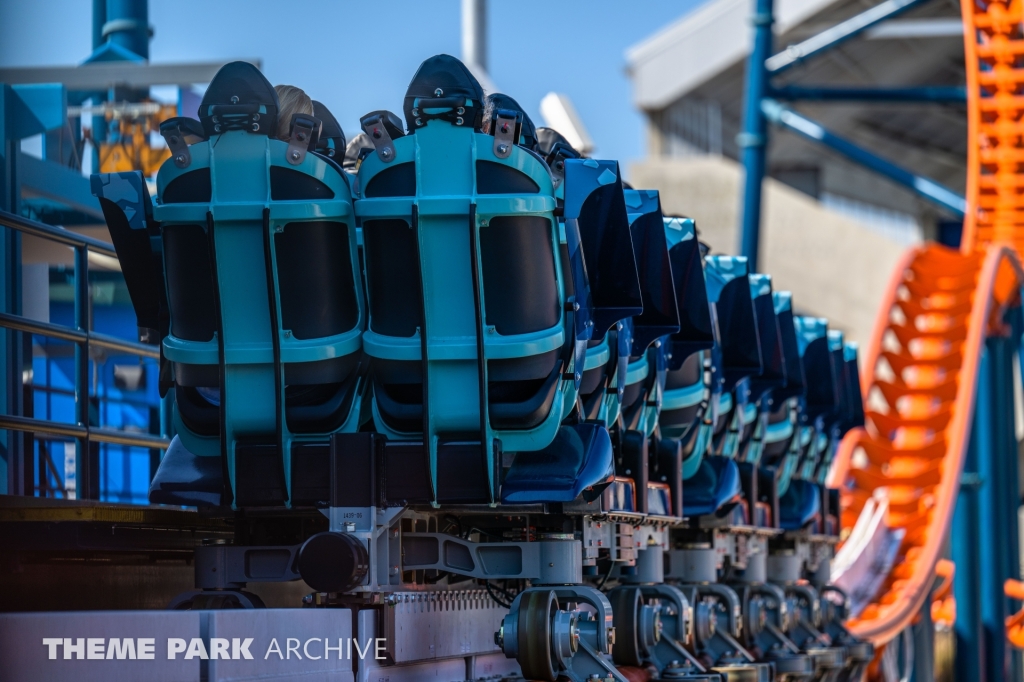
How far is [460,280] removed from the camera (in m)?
4.97

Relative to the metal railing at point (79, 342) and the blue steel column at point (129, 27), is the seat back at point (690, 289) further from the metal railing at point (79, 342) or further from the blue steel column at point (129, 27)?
the blue steel column at point (129, 27)

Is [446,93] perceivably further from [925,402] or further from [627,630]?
[925,402]

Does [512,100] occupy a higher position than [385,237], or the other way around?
[512,100]

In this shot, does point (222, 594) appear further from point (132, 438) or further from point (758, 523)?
point (758, 523)

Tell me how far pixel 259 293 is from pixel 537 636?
139 centimetres

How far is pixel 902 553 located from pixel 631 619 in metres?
8.40

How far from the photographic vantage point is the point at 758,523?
859cm

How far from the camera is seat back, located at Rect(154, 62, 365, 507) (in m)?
4.92

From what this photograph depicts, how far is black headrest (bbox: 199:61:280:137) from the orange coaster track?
10.4 metres

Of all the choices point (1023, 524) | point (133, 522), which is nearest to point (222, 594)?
point (133, 522)

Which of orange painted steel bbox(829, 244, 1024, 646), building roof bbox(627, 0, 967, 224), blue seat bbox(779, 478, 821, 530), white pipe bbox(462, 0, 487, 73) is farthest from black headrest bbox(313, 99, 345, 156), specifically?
building roof bbox(627, 0, 967, 224)

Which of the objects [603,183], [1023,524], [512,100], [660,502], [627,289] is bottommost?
[1023,524]

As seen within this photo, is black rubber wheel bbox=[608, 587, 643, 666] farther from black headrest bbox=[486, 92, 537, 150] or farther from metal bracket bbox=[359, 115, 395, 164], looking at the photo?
metal bracket bbox=[359, 115, 395, 164]

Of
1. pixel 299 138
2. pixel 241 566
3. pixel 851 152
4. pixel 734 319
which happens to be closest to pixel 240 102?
pixel 299 138
